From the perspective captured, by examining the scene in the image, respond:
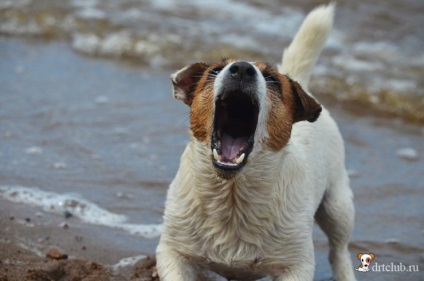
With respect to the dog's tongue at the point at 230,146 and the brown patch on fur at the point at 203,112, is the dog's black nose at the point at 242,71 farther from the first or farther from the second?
the dog's tongue at the point at 230,146

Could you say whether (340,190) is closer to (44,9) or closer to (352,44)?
(352,44)

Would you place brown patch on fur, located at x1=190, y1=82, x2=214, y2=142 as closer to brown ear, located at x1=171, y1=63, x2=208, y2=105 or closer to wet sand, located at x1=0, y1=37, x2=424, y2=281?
brown ear, located at x1=171, y1=63, x2=208, y2=105

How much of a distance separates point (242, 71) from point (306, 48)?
5.57 ft

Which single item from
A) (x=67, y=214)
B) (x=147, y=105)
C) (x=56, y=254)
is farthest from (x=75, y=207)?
(x=147, y=105)

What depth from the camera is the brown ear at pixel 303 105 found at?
164 inches

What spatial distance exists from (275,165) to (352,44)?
764 cm

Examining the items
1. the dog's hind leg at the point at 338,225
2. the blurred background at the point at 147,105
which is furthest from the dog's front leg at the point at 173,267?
the dog's hind leg at the point at 338,225

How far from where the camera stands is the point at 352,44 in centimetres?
1137

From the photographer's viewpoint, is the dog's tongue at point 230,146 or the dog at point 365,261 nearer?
the dog's tongue at point 230,146

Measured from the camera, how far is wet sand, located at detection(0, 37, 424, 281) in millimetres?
4977

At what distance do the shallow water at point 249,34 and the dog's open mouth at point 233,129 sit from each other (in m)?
5.52

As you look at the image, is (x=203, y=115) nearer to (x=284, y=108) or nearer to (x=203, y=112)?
(x=203, y=112)

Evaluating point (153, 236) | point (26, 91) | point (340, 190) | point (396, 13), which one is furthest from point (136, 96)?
point (396, 13)

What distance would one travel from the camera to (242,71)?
375cm
